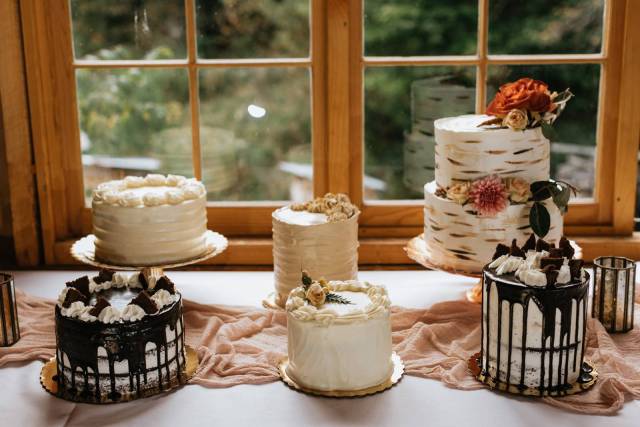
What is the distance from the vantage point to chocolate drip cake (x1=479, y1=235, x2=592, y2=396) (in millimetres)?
1613

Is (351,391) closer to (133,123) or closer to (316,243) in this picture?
(316,243)

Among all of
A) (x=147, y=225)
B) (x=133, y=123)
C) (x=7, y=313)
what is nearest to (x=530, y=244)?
(x=147, y=225)

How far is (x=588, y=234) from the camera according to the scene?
2.43m

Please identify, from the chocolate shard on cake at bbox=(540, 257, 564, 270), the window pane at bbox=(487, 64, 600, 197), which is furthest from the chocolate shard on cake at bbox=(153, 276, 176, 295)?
the window pane at bbox=(487, 64, 600, 197)

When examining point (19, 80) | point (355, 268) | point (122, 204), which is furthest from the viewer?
point (19, 80)

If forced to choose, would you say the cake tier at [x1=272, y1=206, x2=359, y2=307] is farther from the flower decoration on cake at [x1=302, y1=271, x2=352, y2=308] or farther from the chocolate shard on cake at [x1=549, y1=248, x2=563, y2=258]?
the chocolate shard on cake at [x1=549, y1=248, x2=563, y2=258]

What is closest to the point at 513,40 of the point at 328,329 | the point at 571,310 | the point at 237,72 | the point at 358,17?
the point at 358,17

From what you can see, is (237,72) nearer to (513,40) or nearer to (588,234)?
(513,40)

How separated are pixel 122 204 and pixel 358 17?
2.67ft

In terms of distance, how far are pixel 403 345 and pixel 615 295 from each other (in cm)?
48

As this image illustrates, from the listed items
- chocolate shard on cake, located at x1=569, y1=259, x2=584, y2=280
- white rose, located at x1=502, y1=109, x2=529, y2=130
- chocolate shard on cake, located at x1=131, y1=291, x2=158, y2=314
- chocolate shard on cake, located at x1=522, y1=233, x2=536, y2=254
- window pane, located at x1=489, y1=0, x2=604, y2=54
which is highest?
window pane, located at x1=489, y1=0, x2=604, y2=54

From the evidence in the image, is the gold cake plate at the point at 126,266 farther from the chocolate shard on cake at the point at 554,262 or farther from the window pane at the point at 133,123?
the chocolate shard on cake at the point at 554,262

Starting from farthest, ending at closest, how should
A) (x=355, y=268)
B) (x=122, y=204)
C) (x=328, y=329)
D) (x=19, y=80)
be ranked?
(x=19, y=80)
(x=355, y=268)
(x=122, y=204)
(x=328, y=329)

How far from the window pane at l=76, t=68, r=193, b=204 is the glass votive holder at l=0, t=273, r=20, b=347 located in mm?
655
